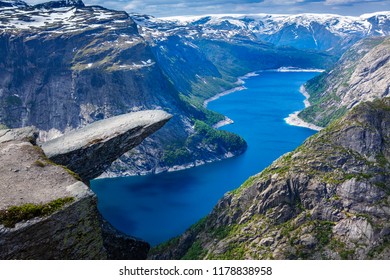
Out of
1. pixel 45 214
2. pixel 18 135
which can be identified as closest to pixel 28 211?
pixel 45 214

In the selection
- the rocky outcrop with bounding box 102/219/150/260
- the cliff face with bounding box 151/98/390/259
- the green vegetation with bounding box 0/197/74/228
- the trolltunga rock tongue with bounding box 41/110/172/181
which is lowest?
the cliff face with bounding box 151/98/390/259

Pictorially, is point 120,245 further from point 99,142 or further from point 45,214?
point 45,214

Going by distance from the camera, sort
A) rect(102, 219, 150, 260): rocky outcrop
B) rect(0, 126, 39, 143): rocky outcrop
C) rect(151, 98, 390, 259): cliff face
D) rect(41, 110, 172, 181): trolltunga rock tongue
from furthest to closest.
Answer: rect(151, 98, 390, 259): cliff face < rect(102, 219, 150, 260): rocky outcrop < rect(41, 110, 172, 181): trolltunga rock tongue < rect(0, 126, 39, 143): rocky outcrop

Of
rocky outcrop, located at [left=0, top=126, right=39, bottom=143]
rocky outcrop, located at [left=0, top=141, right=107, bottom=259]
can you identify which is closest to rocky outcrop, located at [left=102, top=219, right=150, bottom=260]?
rocky outcrop, located at [left=0, top=126, right=39, bottom=143]

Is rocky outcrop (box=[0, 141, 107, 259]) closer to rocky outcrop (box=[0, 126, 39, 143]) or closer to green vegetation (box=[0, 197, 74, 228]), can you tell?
green vegetation (box=[0, 197, 74, 228])

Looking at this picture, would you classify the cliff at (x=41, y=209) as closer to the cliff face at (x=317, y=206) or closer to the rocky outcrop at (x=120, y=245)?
the rocky outcrop at (x=120, y=245)

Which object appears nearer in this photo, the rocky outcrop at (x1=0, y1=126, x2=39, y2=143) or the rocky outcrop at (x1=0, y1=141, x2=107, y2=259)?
the rocky outcrop at (x1=0, y1=141, x2=107, y2=259)

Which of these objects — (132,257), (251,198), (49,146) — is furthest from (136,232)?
(49,146)
